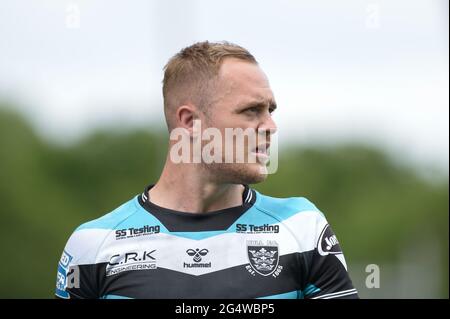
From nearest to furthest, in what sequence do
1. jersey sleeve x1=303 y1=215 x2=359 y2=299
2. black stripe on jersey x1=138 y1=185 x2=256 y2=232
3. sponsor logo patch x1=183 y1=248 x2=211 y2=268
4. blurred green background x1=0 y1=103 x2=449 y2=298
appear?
jersey sleeve x1=303 y1=215 x2=359 y2=299, sponsor logo patch x1=183 y1=248 x2=211 y2=268, black stripe on jersey x1=138 y1=185 x2=256 y2=232, blurred green background x1=0 y1=103 x2=449 y2=298

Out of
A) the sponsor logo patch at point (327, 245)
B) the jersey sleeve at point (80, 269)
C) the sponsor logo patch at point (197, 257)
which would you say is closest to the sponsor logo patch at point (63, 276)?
the jersey sleeve at point (80, 269)

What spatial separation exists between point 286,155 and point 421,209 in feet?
25.5

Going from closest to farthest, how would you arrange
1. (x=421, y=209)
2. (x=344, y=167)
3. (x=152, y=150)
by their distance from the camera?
1. (x=152, y=150)
2. (x=421, y=209)
3. (x=344, y=167)

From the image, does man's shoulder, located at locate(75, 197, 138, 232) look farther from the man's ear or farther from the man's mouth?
the man's mouth

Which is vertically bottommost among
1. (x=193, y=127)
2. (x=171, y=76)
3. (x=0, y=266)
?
(x=0, y=266)

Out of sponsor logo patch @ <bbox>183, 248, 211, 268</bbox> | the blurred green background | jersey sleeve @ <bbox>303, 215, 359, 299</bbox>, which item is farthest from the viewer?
the blurred green background

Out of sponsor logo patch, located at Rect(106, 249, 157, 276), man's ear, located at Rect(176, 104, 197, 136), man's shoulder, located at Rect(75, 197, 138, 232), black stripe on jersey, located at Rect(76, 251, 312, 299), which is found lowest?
black stripe on jersey, located at Rect(76, 251, 312, 299)

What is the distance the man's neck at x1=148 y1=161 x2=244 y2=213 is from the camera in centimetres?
546

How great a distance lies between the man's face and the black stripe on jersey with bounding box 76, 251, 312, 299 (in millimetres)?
582

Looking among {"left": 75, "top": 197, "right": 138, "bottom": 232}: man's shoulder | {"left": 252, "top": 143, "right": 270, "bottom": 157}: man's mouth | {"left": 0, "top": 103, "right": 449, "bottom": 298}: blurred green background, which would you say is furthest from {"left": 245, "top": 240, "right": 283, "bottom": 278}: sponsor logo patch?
{"left": 0, "top": 103, "right": 449, "bottom": 298}: blurred green background

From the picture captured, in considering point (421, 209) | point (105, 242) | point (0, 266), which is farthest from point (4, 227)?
point (105, 242)

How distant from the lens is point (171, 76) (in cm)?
561

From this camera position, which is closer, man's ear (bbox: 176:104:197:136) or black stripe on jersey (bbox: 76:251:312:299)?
black stripe on jersey (bbox: 76:251:312:299)
